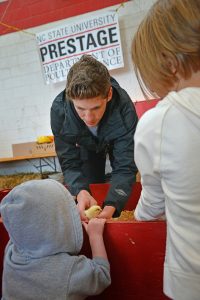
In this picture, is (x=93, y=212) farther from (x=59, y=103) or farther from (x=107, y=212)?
(x=59, y=103)

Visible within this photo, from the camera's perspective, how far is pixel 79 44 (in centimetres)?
348

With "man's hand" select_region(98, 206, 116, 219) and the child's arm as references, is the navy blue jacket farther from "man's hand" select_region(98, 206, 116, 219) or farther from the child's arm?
the child's arm

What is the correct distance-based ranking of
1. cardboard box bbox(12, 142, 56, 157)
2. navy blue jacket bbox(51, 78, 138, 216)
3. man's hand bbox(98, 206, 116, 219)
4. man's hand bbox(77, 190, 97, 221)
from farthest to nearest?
cardboard box bbox(12, 142, 56, 157) → navy blue jacket bbox(51, 78, 138, 216) → man's hand bbox(77, 190, 97, 221) → man's hand bbox(98, 206, 116, 219)

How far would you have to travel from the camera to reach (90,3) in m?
3.51

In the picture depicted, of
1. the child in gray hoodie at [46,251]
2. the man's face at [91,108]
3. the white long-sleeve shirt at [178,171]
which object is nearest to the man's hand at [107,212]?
the child in gray hoodie at [46,251]

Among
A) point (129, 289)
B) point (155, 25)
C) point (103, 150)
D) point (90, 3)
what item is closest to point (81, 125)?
point (103, 150)

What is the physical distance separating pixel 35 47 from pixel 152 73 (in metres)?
3.47

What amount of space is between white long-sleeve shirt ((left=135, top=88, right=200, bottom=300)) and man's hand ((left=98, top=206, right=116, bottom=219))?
0.46 meters

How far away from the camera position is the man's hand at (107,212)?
3.68ft

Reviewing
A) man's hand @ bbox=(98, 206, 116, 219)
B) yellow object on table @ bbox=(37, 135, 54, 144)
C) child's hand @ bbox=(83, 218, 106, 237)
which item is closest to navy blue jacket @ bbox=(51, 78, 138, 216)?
man's hand @ bbox=(98, 206, 116, 219)

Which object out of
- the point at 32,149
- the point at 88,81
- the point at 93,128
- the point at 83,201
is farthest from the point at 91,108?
the point at 32,149

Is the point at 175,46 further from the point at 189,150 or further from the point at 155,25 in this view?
the point at 189,150

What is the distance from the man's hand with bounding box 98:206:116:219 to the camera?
1.12m

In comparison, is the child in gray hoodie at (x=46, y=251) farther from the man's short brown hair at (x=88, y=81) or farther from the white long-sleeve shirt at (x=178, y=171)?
the man's short brown hair at (x=88, y=81)
